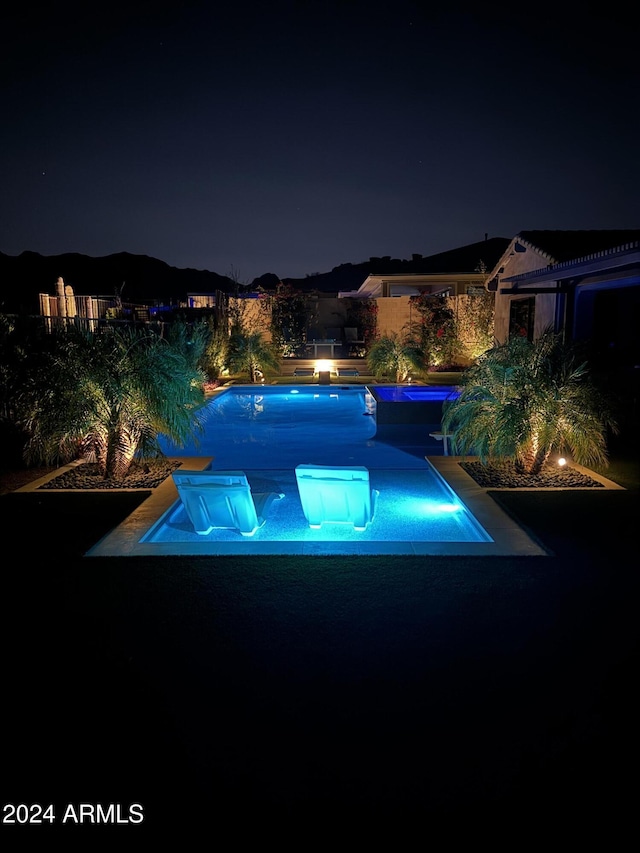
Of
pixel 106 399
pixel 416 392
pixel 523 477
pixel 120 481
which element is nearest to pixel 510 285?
pixel 416 392

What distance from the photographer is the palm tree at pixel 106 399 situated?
6.41m

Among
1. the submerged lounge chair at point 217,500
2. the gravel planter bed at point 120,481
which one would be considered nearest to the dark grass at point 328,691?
the submerged lounge chair at point 217,500

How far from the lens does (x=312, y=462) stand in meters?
8.95

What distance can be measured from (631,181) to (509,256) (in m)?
4.46

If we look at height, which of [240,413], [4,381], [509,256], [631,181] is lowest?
[240,413]

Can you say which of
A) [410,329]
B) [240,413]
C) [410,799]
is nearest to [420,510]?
[410,799]

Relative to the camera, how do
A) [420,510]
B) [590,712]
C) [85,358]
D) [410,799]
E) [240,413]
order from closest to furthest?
[410,799] < [590,712] < [420,510] < [85,358] < [240,413]

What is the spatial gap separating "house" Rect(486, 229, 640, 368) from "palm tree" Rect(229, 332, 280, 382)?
7091 millimetres

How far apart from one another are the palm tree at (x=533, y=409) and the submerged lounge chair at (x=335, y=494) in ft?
6.46

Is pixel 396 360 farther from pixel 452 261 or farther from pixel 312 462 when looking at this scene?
pixel 452 261

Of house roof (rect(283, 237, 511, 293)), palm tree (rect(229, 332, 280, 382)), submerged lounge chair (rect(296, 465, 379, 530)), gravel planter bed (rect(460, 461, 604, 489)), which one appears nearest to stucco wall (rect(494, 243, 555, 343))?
house roof (rect(283, 237, 511, 293))

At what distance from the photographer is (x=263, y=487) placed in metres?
6.71

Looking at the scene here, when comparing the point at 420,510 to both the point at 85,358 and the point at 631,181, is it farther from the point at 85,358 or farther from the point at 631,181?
the point at 631,181

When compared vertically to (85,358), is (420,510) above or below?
below
